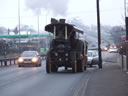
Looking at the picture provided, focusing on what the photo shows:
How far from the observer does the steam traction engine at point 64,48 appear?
2680 centimetres

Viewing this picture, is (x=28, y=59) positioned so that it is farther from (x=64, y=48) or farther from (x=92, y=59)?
(x=64, y=48)

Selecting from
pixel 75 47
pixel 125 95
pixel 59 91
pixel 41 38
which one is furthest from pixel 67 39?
pixel 41 38

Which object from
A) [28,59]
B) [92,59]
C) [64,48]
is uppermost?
[64,48]

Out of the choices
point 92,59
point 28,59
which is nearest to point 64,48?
point 28,59

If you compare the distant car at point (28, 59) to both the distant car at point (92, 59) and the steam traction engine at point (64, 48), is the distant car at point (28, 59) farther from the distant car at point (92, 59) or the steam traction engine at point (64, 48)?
the steam traction engine at point (64, 48)

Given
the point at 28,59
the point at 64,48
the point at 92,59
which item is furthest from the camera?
the point at 92,59

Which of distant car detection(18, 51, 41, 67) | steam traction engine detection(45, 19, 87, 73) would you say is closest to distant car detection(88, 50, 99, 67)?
distant car detection(18, 51, 41, 67)

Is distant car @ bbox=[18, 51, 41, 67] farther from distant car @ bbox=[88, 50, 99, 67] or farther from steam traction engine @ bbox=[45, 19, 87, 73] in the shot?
steam traction engine @ bbox=[45, 19, 87, 73]

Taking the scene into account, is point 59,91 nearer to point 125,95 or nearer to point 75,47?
point 125,95

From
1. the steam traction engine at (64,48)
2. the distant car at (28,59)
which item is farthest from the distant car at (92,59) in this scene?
the steam traction engine at (64,48)

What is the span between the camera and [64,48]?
26.7m

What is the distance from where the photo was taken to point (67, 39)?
89.2ft

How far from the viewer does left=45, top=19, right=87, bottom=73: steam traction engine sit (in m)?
26.8

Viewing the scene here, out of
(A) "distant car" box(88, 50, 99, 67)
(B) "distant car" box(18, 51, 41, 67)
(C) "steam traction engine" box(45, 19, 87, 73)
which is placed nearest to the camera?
(C) "steam traction engine" box(45, 19, 87, 73)
